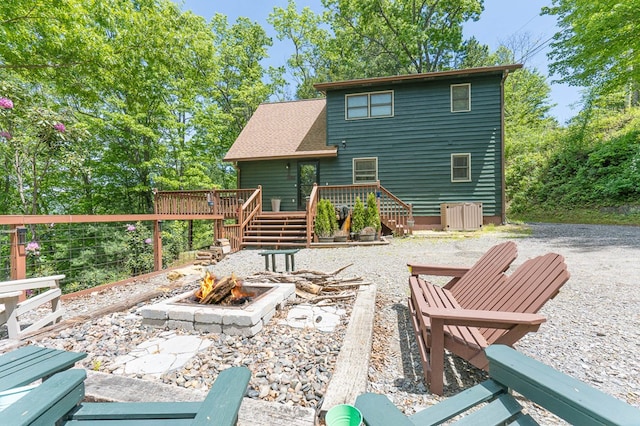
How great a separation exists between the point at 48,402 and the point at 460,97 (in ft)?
42.1

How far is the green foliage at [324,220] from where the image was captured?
883cm

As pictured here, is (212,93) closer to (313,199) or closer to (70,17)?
(70,17)

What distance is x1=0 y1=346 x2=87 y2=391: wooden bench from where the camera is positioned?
1.02 m

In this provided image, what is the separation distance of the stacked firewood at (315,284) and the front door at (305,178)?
7621 millimetres

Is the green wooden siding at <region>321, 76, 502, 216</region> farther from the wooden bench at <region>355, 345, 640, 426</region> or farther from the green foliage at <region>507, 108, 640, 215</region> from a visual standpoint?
the wooden bench at <region>355, 345, 640, 426</region>

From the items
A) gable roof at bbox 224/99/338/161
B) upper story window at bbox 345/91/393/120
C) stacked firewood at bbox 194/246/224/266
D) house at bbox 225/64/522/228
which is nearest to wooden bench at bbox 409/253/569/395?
stacked firewood at bbox 194/246/224/266

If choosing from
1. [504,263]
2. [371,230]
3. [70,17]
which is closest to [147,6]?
[70,17]

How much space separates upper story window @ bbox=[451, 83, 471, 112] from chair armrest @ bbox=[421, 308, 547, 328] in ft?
35.9

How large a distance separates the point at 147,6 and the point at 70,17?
7.90 m

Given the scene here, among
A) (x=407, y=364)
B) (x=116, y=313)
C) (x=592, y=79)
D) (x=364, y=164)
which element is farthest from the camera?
(x=592, y=79)

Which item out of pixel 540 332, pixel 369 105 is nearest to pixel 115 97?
pixel 369 105

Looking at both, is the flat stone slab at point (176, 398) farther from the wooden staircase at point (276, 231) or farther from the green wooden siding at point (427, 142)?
the green wooden siding at point (427, 142)

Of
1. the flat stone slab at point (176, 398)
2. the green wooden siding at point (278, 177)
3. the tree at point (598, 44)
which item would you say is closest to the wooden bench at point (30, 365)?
the flat stone slab at point (176, 398)

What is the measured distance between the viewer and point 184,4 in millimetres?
16141
